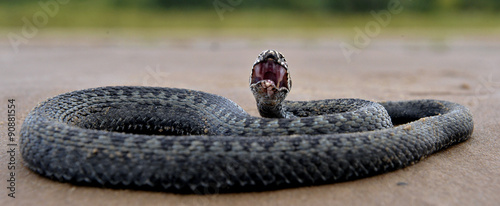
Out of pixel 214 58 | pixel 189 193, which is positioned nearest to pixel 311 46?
pixel 214 58

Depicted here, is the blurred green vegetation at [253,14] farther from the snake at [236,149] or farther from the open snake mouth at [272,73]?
the snake at [236,149]

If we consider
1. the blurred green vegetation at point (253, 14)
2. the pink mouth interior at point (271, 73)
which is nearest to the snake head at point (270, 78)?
the pink mouth interior at point (271, 73)

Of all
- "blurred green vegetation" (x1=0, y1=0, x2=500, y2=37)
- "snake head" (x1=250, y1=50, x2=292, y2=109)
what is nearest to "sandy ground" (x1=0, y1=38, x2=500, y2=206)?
"snake head" (x1=250, y1=50, x2=292, y2=109)

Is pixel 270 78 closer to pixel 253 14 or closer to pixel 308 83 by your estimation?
pixel 308 83

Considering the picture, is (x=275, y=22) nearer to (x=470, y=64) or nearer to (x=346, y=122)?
(x=470, y=64)

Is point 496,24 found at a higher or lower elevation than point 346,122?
higher

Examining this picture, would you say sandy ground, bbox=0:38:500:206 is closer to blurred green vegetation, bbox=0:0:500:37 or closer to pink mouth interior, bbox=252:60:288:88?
pink mouth interior, bbox=252:60:288:88

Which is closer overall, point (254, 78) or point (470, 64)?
point (254, 78)
